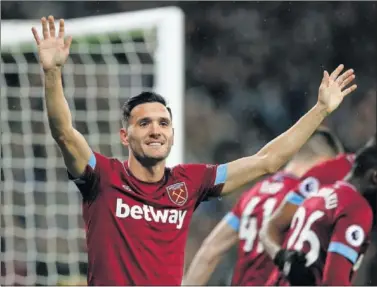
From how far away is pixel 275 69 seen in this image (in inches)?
218

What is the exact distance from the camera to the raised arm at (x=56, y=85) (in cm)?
248

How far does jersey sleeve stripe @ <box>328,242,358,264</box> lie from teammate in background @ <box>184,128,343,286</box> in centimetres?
32

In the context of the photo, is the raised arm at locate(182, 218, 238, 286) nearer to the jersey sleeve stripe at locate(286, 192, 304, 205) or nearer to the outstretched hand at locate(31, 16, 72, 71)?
the jersey sleeve stripe at locate(286, 192, 304, 205)

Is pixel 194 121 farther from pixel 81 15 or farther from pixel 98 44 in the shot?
pixel 98 44

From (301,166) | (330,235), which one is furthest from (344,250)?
(301,166)

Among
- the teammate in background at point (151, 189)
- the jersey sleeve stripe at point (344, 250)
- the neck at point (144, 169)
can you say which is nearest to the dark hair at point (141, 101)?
the teammate in background at point (151, 189)

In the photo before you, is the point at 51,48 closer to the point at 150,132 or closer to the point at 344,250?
the point at 150,132

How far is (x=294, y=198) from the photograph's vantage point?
3.79 m

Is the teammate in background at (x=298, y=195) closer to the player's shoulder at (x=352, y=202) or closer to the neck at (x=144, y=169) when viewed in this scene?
the player's shoulder at (x=352, y=202)

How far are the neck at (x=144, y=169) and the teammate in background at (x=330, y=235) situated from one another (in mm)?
936

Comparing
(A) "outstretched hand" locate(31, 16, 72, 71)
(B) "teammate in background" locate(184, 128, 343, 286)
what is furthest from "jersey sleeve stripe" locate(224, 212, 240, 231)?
(A) "outstretched hand" locate(31, 16, 72, 71)

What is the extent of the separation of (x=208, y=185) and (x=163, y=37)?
2.97ft

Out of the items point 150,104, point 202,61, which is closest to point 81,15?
point 202,61

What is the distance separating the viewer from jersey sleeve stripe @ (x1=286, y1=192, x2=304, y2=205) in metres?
3.78
